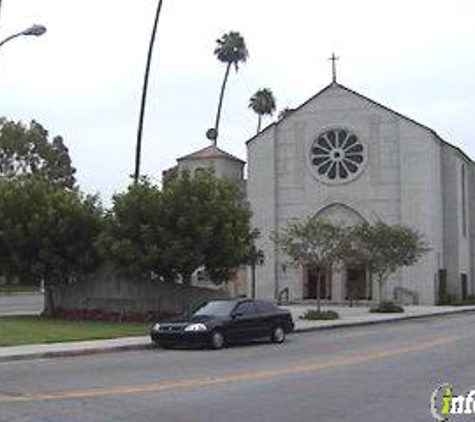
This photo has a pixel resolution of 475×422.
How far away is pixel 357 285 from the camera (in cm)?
7112

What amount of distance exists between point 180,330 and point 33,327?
7289mm

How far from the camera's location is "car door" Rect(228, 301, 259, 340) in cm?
2828

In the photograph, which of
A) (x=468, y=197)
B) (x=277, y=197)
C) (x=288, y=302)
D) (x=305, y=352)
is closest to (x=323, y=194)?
(x=277, y=197)

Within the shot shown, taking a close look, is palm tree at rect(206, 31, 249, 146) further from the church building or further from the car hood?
the car hood

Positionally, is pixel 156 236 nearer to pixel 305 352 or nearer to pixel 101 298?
pixel 101 298

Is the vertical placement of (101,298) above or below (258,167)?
below

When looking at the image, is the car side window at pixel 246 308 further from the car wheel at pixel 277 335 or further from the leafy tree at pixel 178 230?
the leafy tree at pixel 178 230

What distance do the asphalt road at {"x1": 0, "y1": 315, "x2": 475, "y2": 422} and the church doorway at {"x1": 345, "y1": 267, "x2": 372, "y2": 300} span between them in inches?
1660

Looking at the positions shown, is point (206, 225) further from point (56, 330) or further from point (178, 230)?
point (56, 330)

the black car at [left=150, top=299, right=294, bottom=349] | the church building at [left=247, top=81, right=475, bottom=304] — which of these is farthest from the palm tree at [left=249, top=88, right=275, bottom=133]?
the black car at [left=150, top=299, right=294, bottom=349]

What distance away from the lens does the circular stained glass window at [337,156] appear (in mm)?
72731

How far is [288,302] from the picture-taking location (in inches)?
2744

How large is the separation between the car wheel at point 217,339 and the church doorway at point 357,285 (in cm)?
4331

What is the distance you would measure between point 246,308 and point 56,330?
633cm
